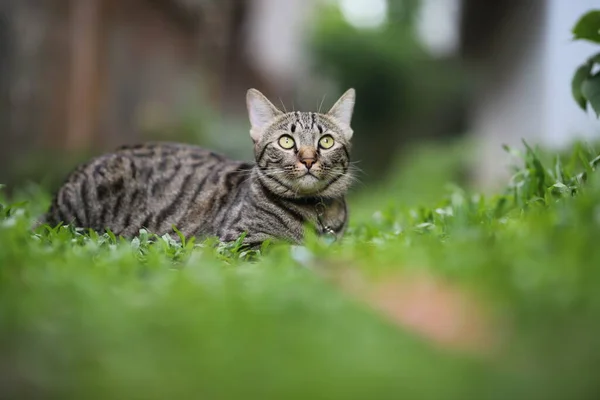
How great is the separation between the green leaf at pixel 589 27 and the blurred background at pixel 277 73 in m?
2.27

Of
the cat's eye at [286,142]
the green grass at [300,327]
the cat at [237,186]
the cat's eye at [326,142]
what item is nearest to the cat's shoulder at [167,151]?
the cat at [237,186]

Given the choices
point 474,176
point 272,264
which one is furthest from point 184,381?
point 474,176

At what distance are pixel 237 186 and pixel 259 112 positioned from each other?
47 cm

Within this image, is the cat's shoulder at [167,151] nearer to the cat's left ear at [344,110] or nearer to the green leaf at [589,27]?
the cat's left ear at [344,110]

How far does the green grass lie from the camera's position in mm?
1436

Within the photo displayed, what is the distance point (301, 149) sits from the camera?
3.13m

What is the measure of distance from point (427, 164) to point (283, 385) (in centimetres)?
894

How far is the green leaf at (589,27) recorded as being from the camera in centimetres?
304

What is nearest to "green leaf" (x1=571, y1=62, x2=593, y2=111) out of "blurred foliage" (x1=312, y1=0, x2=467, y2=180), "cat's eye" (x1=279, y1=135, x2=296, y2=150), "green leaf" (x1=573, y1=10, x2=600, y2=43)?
"green leaf" (x1=573, y1=10, x2=600, y2=43)

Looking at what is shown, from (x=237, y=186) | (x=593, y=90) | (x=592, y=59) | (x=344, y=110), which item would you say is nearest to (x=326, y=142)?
(x=344, y=110)

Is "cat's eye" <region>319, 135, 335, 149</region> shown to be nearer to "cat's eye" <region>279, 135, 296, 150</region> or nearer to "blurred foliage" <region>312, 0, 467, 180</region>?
"cat's eye" <region>279, 135, 296, 150</region>

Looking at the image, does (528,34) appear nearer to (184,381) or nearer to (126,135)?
(126,135)

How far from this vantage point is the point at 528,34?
855cm

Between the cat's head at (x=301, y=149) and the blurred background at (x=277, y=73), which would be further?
the blurred background at (x=277, y=73)
